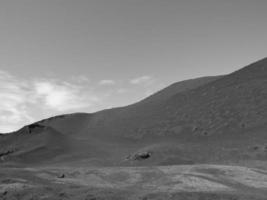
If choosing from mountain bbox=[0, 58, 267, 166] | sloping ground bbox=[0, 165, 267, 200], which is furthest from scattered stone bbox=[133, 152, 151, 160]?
sloping ground bbox=[0, 165, 267, 200]

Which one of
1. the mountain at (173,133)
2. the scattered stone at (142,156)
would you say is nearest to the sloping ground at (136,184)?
the mountain at (173,133)

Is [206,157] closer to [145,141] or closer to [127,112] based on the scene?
[145,141]

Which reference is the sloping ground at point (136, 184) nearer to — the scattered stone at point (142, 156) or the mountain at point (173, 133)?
the mountain at point (173, 133)

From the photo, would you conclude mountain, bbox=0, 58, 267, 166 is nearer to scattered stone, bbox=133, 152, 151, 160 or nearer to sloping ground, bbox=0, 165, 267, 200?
scattered stone, bbox=133, 152, 151, 160

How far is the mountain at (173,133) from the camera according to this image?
62375 millimetres

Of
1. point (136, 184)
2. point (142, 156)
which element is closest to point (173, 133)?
point (142, 156)

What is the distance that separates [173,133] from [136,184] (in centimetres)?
5831

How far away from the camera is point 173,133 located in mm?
87312

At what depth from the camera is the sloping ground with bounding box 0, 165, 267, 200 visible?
24188mm

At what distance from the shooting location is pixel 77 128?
124m

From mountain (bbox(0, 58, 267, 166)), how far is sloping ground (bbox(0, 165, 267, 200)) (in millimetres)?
21329

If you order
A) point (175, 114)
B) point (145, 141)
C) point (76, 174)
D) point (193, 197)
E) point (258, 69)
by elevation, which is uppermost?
point (258, 69)

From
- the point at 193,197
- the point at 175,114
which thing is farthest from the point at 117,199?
the point at 175,114

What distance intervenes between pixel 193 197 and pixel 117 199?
5670mm
